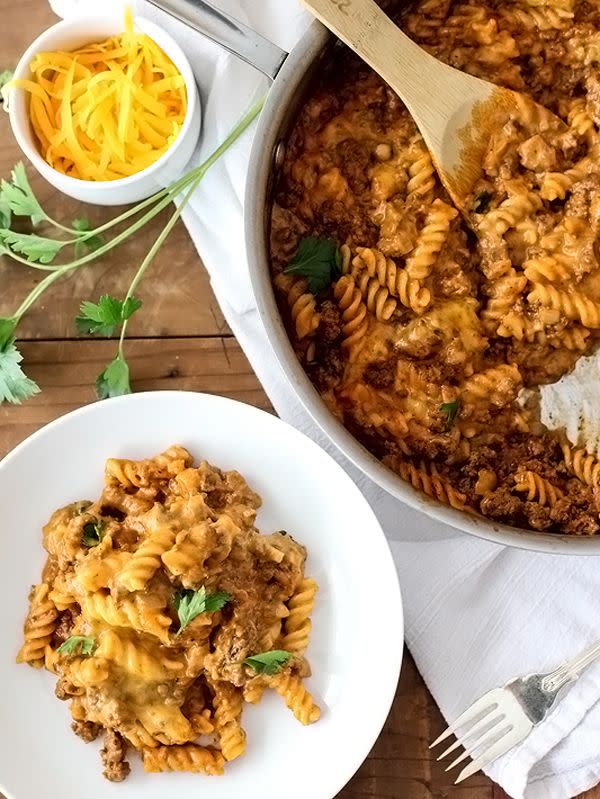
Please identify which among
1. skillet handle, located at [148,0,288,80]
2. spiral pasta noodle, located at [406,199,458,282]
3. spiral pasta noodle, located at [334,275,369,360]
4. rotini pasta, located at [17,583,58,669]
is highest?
skillet handle, located at [148,0,288,80]

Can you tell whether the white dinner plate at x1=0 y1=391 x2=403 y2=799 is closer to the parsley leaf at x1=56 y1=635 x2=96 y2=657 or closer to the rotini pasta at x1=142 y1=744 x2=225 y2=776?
the rotini pasta at x1=142 y1=744 x2=225 y2=776

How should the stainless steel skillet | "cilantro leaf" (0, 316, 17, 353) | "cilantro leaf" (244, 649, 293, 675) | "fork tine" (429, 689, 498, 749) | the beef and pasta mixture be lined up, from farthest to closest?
"cilantro leaf" (0, 316, 17, 353)
"fork tine" (429, 689, 498, 749)
"cilantro leaf" (244, 649, 293, 675)
the beef and pasta mixture
the stainless steel skillet

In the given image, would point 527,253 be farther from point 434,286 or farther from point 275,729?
point 275,729

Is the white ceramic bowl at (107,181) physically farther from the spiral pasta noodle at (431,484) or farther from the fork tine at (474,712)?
the fork tine at (474,712)

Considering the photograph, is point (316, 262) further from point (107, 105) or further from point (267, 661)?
point (267, 661)

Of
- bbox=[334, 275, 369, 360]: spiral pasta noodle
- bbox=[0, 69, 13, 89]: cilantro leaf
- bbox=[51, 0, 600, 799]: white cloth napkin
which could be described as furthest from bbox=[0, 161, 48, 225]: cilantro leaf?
bbox=[334, 275, 369, 360]: spiral pasta noodle

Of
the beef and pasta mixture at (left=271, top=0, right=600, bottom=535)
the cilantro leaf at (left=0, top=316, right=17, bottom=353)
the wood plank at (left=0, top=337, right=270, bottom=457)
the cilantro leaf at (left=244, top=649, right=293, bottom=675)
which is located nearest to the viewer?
the beef and pasta mixture at (left=271, top=0, right=600, bottom=535)

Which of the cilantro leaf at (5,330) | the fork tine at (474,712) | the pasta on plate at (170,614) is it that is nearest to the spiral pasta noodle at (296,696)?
the pasta on plate at (170,614)
